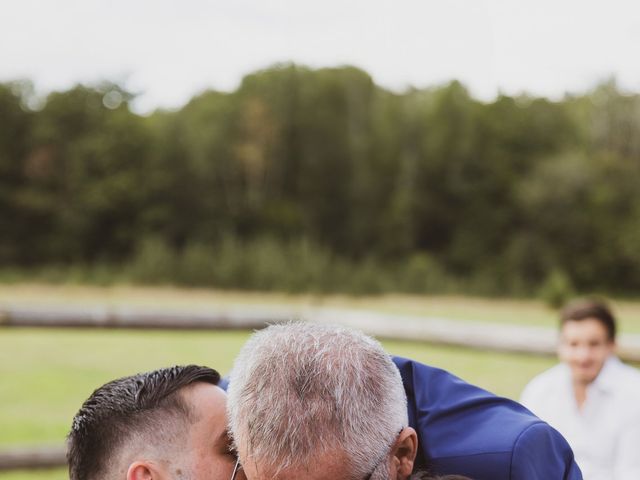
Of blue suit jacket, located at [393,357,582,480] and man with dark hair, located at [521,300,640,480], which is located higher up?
blue suit jacket, located at [393,357,582,480]

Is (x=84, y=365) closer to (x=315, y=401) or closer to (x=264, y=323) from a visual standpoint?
(x=264, y=323)

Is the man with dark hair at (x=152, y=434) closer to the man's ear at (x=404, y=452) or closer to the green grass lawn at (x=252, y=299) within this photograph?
the man's ear at (x=404, y=452)

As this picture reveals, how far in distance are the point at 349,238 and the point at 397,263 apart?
3.66 metres

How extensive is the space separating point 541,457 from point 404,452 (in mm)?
300

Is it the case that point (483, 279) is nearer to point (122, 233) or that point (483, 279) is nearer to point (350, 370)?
point (122, 233)

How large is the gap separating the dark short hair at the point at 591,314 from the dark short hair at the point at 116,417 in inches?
82.7

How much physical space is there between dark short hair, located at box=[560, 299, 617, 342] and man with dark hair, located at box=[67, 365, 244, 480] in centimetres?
205

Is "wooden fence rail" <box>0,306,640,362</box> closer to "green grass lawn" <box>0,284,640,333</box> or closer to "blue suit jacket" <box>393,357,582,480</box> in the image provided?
"blue suit jacket" <box>393,357,582,480</box>

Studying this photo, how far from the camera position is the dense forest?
102 feet

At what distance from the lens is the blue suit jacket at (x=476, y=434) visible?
49.2 inches

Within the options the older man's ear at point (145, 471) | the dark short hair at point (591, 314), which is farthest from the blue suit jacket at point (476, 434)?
the dark short hair at point (591, 314)

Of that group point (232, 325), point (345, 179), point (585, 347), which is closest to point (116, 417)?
point (585, 347)

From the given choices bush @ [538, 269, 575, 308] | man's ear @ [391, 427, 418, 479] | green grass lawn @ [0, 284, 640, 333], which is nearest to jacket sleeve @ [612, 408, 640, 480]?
man's ear @ [391, 427, 418, 479]

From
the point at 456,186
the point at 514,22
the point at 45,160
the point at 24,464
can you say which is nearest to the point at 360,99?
the point at 456,186
